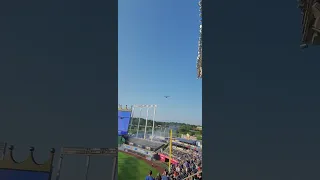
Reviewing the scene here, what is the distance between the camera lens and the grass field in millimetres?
9766

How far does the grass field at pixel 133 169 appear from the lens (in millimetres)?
9766

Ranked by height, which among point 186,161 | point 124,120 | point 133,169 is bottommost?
point 133,169

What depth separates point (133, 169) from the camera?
11.1m
